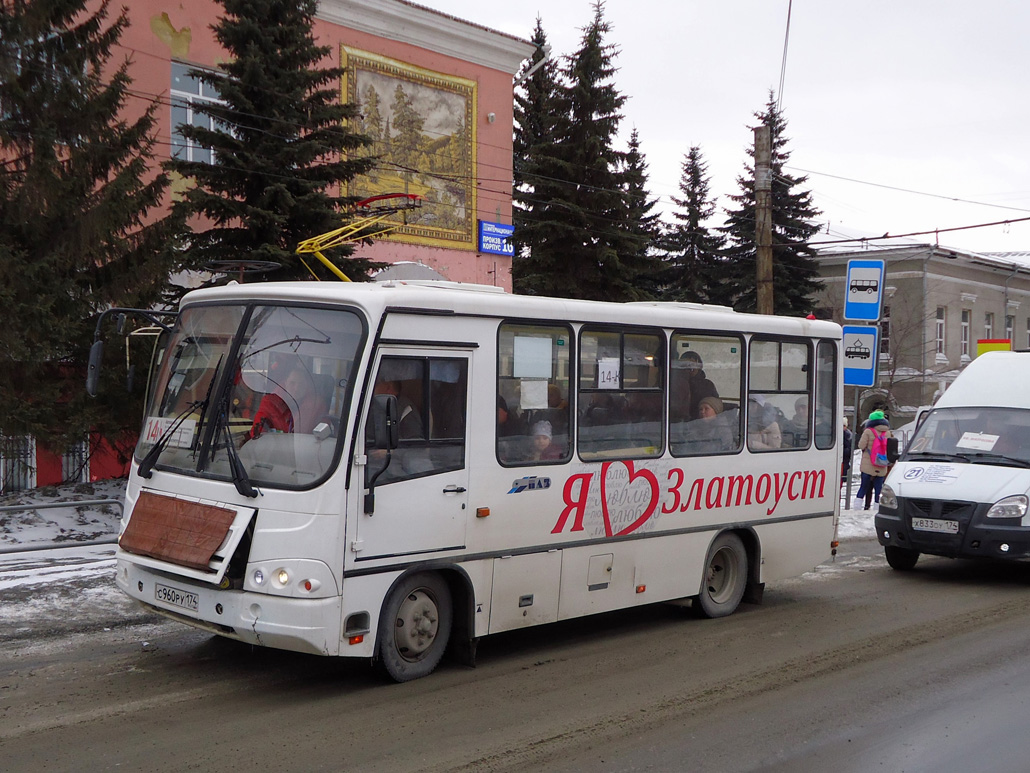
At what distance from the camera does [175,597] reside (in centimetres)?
675

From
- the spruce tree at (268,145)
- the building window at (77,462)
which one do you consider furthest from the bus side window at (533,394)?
the spruce tree at (268,145)

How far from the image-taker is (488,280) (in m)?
28.2

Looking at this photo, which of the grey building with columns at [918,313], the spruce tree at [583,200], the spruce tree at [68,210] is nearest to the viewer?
the spruce tree at [68,210]

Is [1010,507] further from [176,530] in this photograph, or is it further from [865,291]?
[176,530]

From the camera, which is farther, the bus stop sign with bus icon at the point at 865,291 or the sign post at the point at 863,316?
the bus stop sign with bus icon at the point at 865,291

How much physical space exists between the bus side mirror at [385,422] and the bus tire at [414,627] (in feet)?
3.19

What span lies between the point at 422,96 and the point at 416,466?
68.1ft

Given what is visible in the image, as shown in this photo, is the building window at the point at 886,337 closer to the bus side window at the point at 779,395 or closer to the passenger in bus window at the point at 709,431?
the bus side window at the point at 779,395

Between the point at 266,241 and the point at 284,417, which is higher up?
the point at 266,241

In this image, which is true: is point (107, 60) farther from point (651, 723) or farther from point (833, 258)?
point (833, 258)

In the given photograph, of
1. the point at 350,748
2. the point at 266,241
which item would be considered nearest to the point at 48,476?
the point at 266,241

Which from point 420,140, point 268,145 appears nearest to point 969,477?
point 268,145

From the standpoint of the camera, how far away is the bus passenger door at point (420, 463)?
668 cm

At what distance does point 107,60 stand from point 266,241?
3271 millimetres
